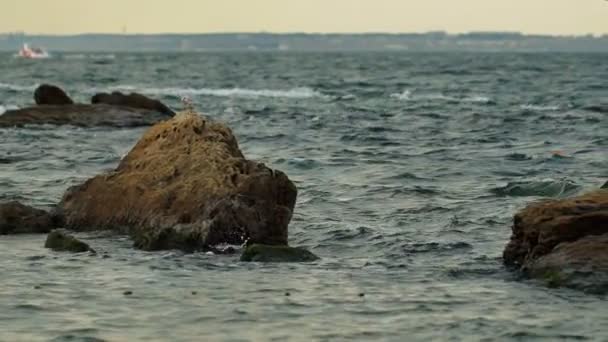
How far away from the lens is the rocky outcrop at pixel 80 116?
38500 mm

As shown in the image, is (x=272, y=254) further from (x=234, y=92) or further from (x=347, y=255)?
(x=234, y=92)

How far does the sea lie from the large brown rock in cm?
44

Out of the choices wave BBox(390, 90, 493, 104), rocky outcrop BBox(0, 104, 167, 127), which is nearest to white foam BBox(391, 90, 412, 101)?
wave BBox(390, 90, 493, 104)

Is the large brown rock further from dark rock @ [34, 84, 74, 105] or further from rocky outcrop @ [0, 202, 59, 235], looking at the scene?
dark rock @ [34, 84, 74, 105]

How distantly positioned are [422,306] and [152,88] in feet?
206

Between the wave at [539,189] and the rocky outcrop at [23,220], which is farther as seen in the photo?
the wave at [539,189]

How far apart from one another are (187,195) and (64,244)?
166 cm

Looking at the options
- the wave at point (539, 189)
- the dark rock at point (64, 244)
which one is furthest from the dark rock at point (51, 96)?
the dark rock at point (64, 244)

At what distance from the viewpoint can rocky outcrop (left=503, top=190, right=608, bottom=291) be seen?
14062 mm

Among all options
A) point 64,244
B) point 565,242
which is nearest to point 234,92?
point 64,244

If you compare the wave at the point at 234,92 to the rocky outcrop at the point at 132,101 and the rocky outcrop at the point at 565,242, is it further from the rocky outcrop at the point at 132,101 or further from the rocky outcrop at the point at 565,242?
the rocky outcrop at the point at 565,242

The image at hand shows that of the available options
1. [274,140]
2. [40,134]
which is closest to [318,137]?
[274,140]

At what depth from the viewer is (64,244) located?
54.7ft

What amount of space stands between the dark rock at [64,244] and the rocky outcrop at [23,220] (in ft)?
4.26
